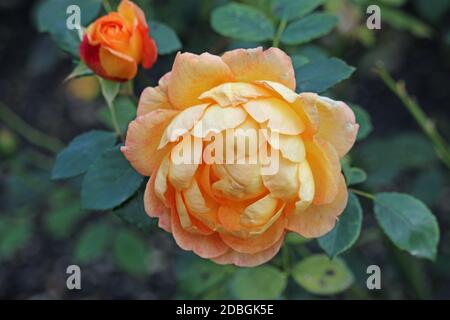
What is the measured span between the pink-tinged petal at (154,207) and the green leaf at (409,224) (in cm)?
40

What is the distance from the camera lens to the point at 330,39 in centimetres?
242

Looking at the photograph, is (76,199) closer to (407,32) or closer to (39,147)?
(39,147)

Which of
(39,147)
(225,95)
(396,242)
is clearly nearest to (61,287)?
(39,147)

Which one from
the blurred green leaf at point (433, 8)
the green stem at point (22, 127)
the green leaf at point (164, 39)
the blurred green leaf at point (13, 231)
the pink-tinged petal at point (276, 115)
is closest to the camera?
the pink-tinged petal at point (276, 115)

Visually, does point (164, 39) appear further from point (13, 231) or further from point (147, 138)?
point (13, 231)

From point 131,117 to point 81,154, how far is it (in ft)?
0.94

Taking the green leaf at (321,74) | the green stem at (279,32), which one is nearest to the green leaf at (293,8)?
the green stem at (279,32)

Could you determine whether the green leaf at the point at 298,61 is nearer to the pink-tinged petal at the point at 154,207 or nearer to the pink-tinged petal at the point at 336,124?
the pink-tinged petal at the point at 336,124

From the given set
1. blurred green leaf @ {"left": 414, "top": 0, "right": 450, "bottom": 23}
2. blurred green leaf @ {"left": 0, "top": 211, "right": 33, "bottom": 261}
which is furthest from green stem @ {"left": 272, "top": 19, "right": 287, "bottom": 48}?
blurred green leaf @ {"left": 414, "top": 0, "right": 450, "bottom": 23}

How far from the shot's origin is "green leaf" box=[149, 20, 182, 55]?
1.31m

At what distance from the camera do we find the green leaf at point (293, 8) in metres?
1.35

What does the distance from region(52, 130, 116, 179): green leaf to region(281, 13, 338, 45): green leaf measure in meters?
0.34

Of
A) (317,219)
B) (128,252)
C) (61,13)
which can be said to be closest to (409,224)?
(317,219)

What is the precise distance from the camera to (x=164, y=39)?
1.33m
